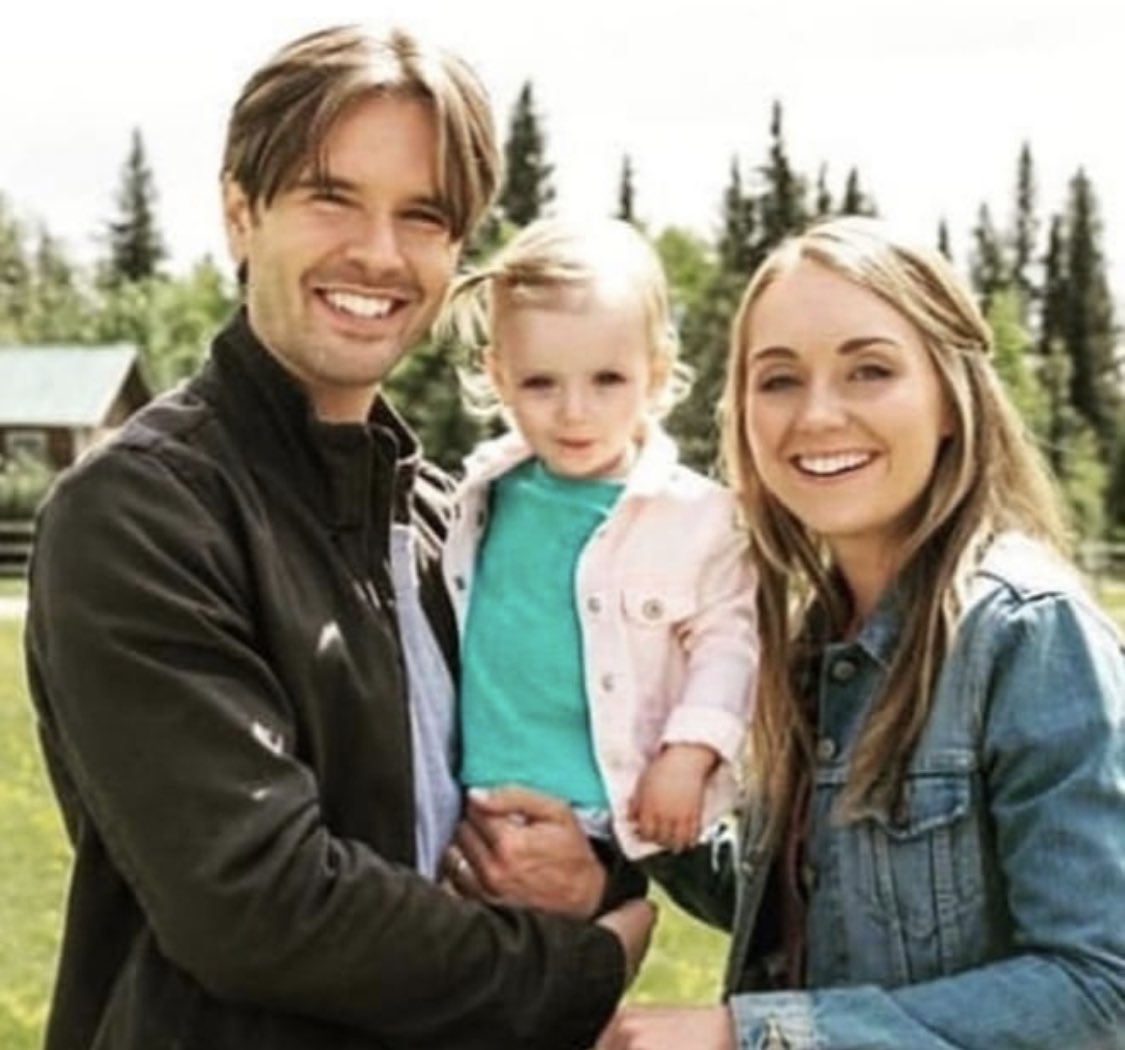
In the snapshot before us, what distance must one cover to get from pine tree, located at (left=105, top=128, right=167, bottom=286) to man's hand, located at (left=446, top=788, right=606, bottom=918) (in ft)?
299

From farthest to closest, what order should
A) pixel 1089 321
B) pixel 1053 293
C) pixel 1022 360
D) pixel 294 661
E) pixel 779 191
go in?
pixel 1053 293 → pixel 1089 321 → pixel 779 191 → pixel 1022 360 → pixel 294 661

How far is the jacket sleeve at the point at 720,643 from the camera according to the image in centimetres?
355

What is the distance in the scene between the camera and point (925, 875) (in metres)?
3.20

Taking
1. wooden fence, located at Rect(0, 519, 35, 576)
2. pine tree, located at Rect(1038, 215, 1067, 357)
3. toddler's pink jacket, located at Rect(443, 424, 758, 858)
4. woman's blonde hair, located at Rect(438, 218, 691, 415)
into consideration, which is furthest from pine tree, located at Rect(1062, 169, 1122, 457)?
toddler's pink jacket, located at Rect(443, 424, 758, 858)

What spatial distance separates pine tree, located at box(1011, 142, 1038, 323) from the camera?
90.6 metres

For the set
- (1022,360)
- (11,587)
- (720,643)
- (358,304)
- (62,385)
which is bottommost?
(11,587)

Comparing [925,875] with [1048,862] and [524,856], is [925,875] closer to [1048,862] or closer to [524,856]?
[1048,862]

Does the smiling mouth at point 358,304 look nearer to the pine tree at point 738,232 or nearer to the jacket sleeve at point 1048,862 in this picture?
the jacket sleeve at point 1048,862

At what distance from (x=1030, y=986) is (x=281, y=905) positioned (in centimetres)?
89

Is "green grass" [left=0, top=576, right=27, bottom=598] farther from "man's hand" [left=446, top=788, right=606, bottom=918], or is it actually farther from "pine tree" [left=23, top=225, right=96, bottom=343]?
"pine tree" [left=23, top=225, right=96, bottom=343]

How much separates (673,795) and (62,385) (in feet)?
194

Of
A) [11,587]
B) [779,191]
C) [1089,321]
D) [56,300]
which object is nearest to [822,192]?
[779,191]

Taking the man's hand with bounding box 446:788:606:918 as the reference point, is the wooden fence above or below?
below

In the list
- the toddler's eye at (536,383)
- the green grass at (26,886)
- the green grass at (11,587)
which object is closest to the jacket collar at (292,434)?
the toddler's eye at (536,383)
